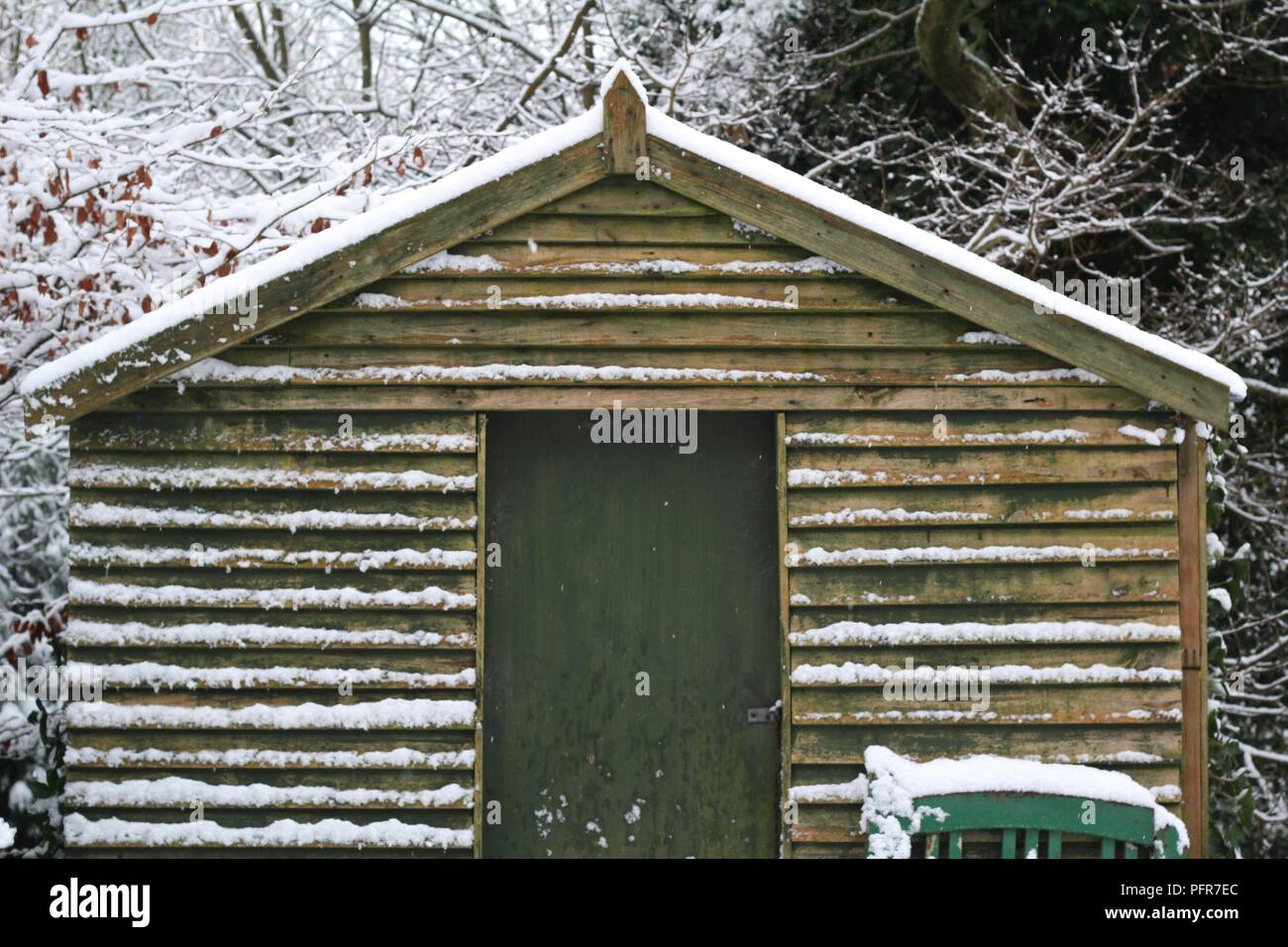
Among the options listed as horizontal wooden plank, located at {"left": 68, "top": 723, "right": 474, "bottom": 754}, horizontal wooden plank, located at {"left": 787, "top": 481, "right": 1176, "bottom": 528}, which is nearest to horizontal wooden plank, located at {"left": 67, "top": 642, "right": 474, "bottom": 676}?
horizontal wooden plank, located at {"left": 68, "top": 723, "right": 474, "bottom": 754}

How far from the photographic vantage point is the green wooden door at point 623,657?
17.5ft

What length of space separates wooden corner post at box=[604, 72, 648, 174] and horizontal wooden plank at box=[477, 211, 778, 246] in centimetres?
24

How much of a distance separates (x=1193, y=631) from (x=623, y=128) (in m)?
3.48

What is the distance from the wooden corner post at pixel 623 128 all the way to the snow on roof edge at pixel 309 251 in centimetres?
6

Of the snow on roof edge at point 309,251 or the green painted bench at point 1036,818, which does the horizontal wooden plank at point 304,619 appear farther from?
the green painted bench at point 1036,818

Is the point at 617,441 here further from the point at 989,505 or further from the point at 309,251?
the point at 989,505

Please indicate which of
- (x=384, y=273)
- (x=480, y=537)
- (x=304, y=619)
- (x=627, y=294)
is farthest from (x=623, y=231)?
(x=304, y=619)

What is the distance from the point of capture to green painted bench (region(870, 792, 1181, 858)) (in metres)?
4.73

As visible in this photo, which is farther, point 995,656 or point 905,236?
point 995,656

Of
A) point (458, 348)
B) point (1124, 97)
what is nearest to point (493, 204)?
point (458, 348)

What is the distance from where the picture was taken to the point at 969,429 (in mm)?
5191

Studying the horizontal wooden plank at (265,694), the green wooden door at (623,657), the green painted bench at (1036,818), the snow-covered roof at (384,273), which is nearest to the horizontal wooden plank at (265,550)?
the green wooden door at (623,657)

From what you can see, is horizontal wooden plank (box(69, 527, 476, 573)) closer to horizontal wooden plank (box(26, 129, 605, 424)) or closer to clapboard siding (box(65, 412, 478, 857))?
clapboard siding (box(65, 412, 478, 857))

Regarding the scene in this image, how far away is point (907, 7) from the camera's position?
10.5 m
